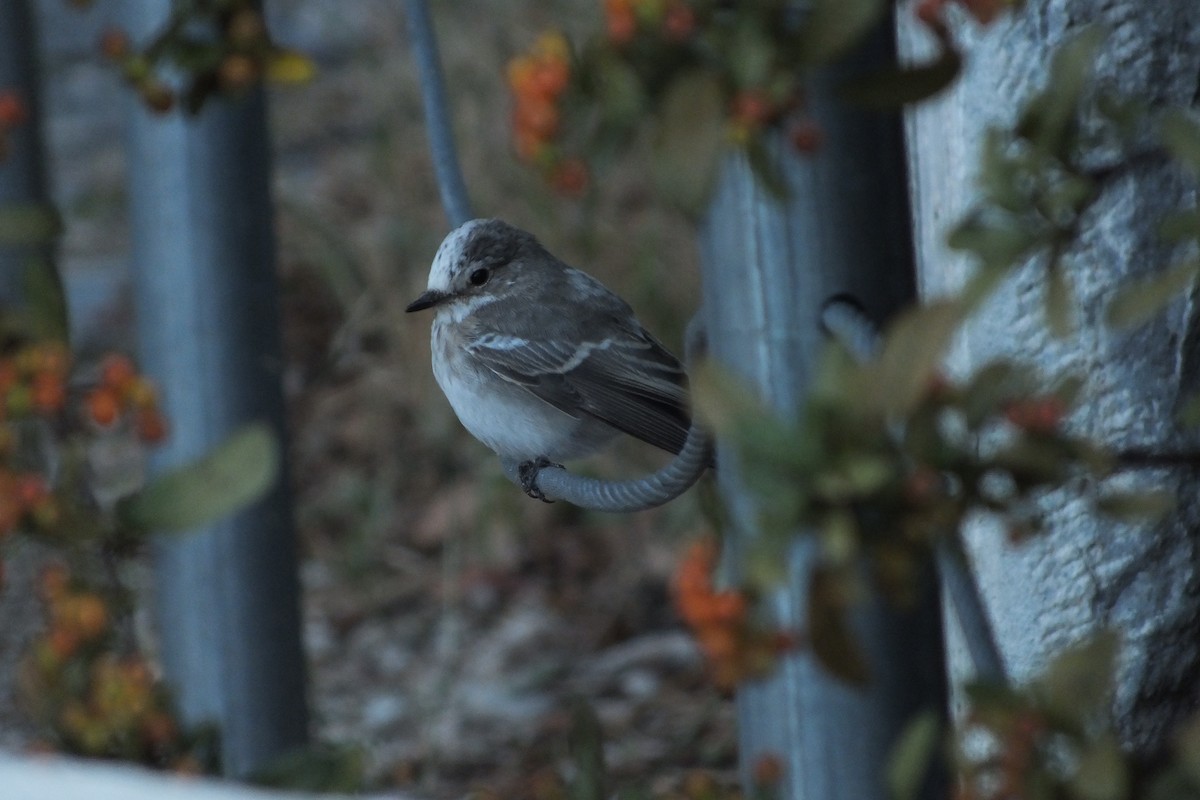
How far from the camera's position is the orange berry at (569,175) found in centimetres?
93

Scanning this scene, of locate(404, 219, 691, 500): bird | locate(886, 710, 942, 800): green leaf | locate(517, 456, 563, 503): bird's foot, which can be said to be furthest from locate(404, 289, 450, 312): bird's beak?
locate(886, 710, 942, 800): green leaf

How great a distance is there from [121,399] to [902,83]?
63 cm

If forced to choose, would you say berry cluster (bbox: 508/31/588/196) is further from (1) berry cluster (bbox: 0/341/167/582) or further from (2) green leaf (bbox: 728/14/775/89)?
(1) berry cluster (bbox: 0/341/167/582)

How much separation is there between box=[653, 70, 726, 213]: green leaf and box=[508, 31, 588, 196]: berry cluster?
0.33 feet

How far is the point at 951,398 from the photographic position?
0.72 meters

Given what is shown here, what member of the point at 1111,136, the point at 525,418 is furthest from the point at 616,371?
the point at 1111,136

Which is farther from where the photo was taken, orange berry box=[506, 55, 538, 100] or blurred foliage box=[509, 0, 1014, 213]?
orange berry box=[506, 55, 538, 100]

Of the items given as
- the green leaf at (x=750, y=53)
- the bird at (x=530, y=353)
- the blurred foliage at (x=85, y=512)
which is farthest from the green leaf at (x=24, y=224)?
the bird at (x=530, y=353)

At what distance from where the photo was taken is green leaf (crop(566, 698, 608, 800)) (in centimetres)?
125

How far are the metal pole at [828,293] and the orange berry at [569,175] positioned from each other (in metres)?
0.08

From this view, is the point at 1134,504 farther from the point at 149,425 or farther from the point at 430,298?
the point at 430,298

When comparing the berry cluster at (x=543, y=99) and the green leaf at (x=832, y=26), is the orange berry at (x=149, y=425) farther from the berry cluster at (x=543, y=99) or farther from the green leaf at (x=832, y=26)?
the green leaf at (x=832, y=26)

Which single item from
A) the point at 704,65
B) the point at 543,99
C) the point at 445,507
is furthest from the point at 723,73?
the point at 445,507

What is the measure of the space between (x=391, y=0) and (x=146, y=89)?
3.47 meters
